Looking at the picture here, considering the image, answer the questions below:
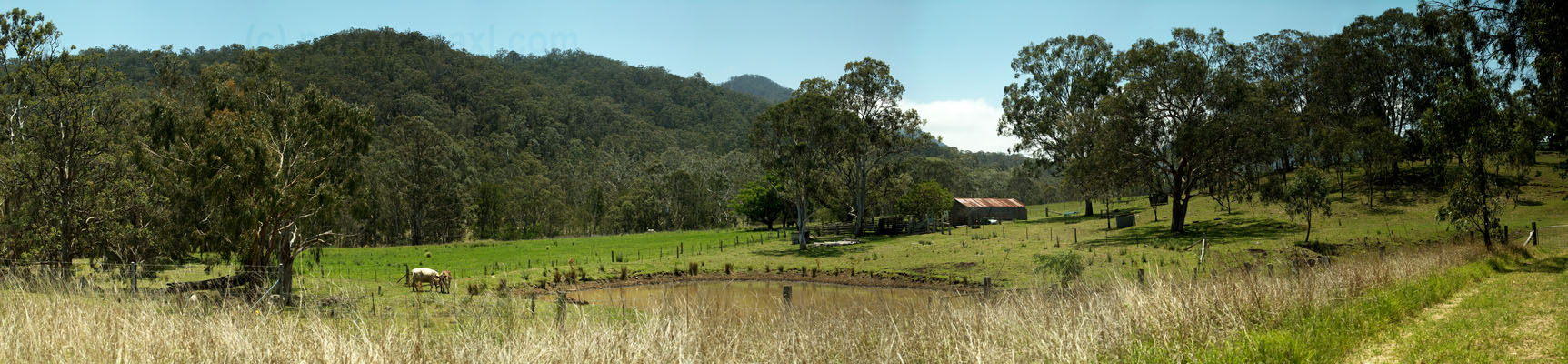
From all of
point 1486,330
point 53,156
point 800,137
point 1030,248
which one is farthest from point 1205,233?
point 53,156

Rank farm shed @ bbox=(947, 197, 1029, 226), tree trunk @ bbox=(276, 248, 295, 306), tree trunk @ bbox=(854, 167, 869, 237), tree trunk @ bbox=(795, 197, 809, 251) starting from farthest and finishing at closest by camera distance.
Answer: farm shed @ bbox=(947, 197, 1029, 226)
tree trunk @ bbox=(854, 167, 869, 237)
tree trunk @ bbox=(795, 197, 809, 251)
tree trunk @ bbox=(276, 248, 295, 306)

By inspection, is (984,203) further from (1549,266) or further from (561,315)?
(561,315)

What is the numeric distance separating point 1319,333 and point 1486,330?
2.75 metres

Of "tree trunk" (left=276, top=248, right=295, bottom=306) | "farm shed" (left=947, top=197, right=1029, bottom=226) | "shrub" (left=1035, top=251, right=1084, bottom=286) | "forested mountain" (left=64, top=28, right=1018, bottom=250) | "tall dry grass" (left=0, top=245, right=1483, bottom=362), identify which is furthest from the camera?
"forested mountain" (left=64, top=28, right=1018, bottom=250)

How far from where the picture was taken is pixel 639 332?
7.20 m

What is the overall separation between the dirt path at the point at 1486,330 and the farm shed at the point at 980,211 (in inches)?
1733

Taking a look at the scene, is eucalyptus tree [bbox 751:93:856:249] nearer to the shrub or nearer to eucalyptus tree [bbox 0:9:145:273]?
the shrub

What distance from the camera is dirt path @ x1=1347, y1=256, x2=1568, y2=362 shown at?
28.0 feet

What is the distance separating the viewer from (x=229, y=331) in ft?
22.5

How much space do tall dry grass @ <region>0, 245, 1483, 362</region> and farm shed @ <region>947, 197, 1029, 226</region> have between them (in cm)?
4852

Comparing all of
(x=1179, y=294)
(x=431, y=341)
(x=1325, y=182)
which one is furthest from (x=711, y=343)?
(x=1325, y=182)

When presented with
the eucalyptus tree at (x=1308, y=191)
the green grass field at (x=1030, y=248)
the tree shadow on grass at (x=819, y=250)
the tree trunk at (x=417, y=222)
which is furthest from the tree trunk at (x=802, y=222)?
the tree trunk at (x=417, y=222)

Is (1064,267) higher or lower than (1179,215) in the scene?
lower

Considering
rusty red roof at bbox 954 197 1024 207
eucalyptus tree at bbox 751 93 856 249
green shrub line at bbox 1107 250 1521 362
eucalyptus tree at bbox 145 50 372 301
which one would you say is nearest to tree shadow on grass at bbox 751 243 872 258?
eucalyptus tree at bbox 751 93 856 249
